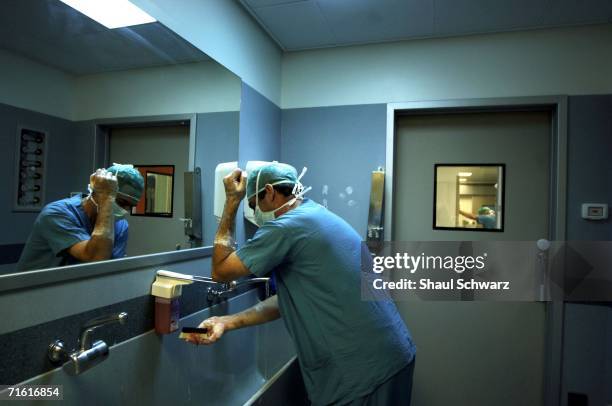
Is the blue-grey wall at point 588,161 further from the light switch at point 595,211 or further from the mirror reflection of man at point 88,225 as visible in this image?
the mirror reflection of man at point 88,225

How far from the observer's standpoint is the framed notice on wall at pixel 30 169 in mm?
830

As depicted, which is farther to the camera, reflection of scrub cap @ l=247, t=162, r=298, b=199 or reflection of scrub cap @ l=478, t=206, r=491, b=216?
reflection of scrub cap @ l=478, t=206, r=491, b=216

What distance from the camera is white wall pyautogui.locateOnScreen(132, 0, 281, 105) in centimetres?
131

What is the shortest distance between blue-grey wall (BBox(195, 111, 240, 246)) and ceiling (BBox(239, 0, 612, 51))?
0.64 m

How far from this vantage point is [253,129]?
190cm

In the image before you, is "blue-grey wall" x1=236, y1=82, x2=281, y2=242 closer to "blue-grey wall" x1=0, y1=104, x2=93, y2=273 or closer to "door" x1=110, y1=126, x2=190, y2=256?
"door" x1=110, y1=126, x2=190, y2=256

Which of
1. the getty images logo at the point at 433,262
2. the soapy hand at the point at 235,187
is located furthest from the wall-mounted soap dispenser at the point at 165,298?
the getty images logo at the point at 433,262

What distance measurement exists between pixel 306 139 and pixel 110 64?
1315mm

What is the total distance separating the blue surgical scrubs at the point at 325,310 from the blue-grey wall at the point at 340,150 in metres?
1.02

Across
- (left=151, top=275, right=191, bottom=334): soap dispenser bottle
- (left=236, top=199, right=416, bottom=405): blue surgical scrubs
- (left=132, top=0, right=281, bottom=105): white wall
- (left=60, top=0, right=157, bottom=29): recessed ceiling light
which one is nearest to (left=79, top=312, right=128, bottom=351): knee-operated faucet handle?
(left=151, top=275, right=191, bottom=334): soap dispenser bottle

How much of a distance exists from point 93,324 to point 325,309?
25.1 inches

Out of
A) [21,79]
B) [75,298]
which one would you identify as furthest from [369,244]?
[21,79]

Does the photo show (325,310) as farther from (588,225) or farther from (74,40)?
(588,225)

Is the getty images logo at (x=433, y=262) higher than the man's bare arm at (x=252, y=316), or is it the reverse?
the getty images logo at (x=433, y=262)
